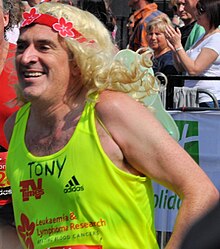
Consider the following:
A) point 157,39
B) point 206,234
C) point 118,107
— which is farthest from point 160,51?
point 206,234

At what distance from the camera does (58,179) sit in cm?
283

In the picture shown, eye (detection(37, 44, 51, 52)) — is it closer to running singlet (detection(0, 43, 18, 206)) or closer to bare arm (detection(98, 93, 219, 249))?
bare arm (detection(98, 93, 219, 249))

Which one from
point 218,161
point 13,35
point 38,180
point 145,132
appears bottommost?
point 218,161

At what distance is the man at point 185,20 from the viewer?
830 cm

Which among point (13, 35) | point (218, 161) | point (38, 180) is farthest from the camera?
point (13, 35)

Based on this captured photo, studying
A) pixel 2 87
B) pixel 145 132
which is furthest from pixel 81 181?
pixel 2 87

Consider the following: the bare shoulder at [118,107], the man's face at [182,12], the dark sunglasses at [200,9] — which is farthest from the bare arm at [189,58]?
the bare shoulder at [118,107]

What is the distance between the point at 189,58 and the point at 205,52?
21 centimetres

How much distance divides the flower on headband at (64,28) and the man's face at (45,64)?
0.12 feet

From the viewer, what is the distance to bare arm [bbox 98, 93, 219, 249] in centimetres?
261

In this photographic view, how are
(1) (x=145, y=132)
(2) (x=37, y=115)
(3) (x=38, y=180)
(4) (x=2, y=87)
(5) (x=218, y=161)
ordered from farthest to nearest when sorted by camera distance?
(5) (x=218, y=161)
(4) (x=2, y=87)
(2) (x=37, y=115)
(3) (x=38, y=180)
(1) (x=145, y=132)

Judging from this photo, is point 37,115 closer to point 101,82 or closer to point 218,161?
point 101,82

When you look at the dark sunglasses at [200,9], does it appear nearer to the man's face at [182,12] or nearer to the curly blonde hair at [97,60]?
the man's face at [182,12]

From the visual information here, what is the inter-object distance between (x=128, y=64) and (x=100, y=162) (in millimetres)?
492
